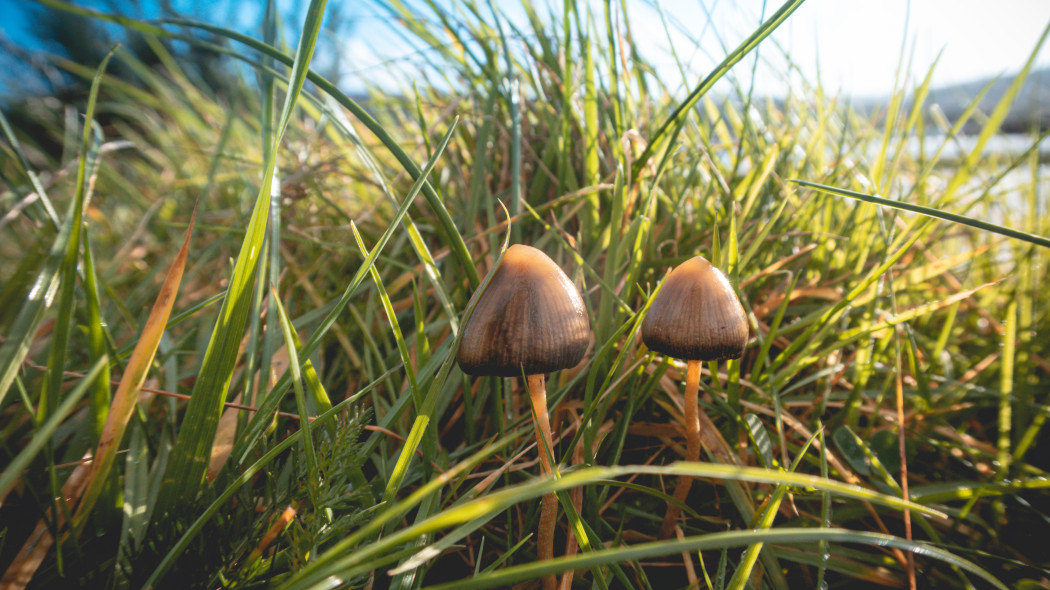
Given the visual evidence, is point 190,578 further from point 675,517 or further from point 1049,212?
point 1049,212

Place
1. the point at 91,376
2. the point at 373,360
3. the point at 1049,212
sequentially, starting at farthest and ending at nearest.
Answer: the point at 1049,212
the point at 373,360
the point at 91,376

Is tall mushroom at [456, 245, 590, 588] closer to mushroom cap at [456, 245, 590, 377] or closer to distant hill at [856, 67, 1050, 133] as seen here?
mushroom cap at [456, 245, 590, 377]

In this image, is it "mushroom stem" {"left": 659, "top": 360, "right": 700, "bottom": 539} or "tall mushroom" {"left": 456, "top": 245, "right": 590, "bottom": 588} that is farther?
"mushroom stem" {"left": 659, "top": 360, "right": 700, "bottom": 539}

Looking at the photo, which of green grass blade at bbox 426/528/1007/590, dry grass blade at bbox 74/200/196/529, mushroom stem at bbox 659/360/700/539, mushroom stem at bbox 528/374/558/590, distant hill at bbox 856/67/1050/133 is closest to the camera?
green grass blade at bbox 426/528/1007/590

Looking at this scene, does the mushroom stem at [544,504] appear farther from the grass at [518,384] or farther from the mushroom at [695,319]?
the mushroom at [695,319]

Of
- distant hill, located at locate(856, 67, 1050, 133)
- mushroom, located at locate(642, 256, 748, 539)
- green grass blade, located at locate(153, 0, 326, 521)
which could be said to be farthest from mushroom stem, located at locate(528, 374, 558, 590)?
distant hill, located at locate(856, 67, 1050, 133)

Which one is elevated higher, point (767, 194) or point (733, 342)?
point (767, 194)

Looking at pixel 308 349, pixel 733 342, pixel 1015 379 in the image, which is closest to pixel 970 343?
pixel 1015 379
